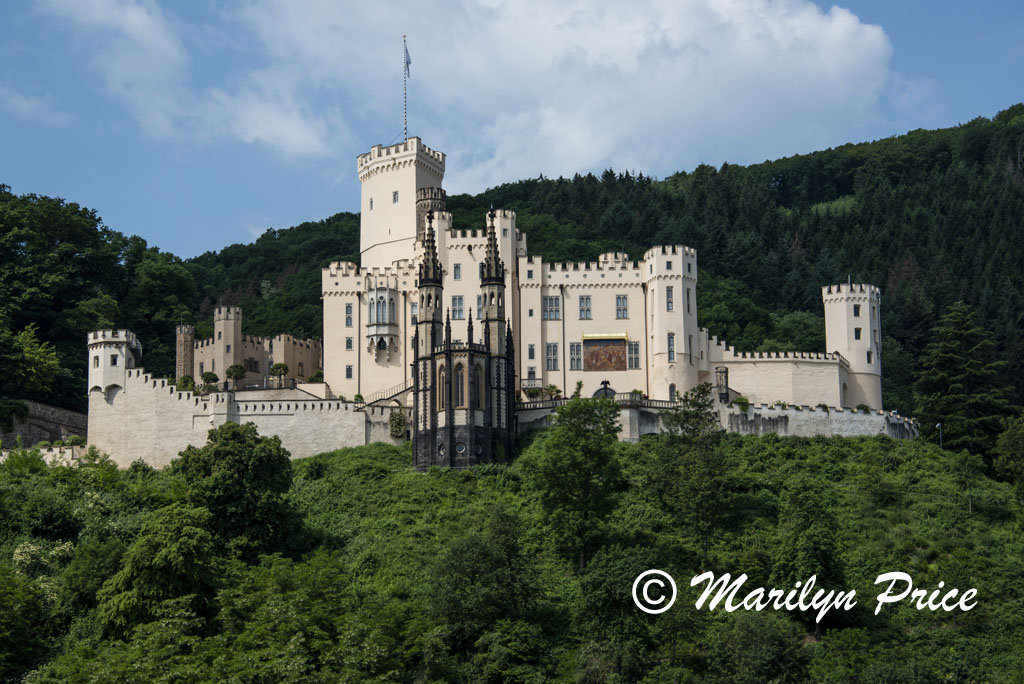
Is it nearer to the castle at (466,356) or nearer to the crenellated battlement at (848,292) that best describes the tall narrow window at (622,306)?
the castle at (466,356)

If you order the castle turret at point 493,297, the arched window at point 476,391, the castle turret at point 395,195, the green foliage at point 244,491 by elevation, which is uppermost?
the castle turret at point 395,195

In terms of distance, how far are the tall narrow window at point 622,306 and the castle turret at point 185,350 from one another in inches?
997

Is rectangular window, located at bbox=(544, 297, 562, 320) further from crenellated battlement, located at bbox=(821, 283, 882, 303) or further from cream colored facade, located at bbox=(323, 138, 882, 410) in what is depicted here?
crenellated battlement, located at bbox=(821, 283, 882, 303)

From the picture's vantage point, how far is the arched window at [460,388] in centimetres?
7300

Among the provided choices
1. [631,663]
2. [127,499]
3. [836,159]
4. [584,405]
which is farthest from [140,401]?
[836,159]

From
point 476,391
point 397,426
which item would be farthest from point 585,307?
point 397,426

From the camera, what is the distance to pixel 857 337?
85812 mm

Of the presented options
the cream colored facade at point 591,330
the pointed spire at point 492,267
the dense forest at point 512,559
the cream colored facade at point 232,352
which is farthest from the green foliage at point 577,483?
the cream colored facade at point 232,352

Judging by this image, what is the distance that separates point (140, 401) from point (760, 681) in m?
37.5

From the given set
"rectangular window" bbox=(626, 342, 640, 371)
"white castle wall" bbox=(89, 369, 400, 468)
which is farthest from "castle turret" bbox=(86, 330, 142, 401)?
"rectangular window" bbox=(626, 342, 640, 371)

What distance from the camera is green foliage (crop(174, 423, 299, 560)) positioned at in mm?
63091

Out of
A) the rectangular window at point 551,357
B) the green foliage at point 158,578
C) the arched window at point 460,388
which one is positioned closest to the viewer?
the green foliage at point 158,578

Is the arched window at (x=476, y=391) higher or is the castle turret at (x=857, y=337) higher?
the castle turret at (x=857, y=337)

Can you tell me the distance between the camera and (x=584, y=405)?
67.6 m
